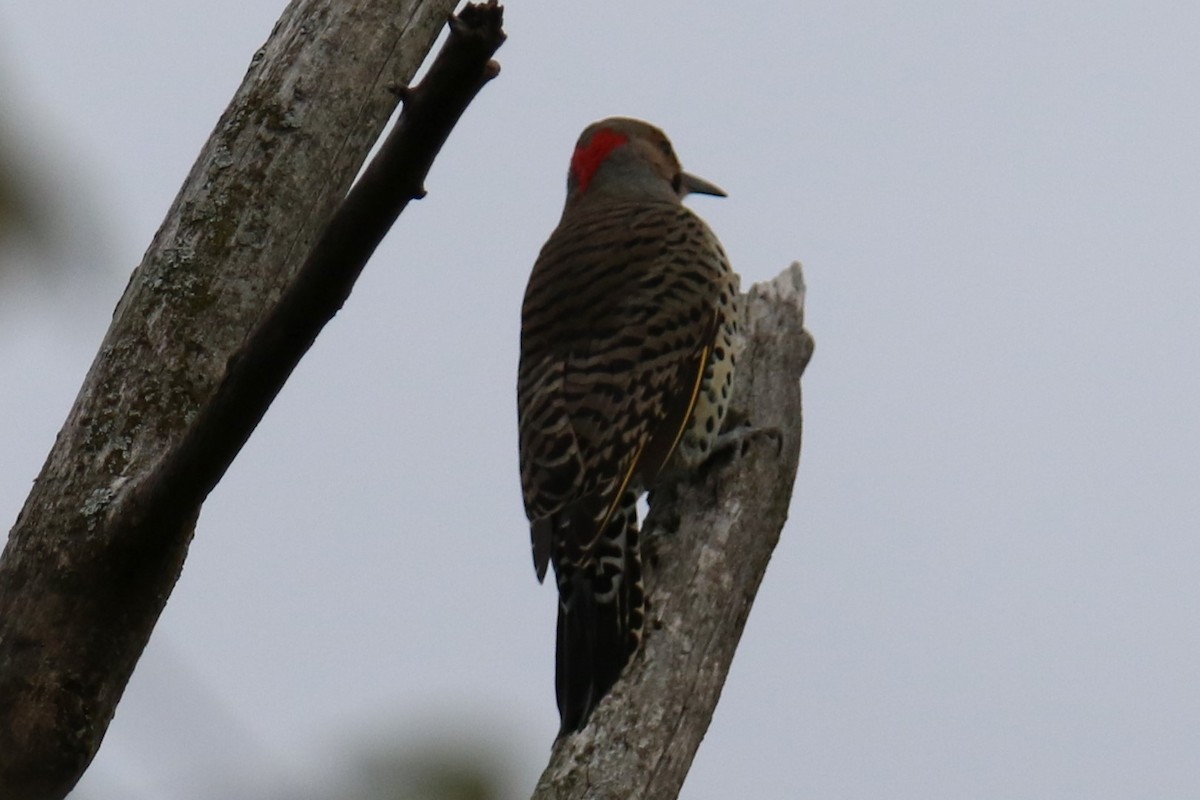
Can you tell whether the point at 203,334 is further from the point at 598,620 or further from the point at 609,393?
the point at 609,393

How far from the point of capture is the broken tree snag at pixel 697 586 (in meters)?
3.54

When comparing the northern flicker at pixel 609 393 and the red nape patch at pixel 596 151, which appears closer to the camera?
the northern flicker at pixel 609 393

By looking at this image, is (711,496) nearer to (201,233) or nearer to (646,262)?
(646,262)

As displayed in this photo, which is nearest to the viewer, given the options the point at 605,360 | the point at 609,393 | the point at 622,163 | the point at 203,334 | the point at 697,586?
the point at 203,334

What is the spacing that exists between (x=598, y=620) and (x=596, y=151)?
2.76 meters

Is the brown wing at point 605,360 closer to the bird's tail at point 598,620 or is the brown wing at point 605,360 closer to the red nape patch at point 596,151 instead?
the bird's tail at point 598,620

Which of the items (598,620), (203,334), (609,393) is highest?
(609,393)

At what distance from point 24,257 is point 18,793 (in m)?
1.06

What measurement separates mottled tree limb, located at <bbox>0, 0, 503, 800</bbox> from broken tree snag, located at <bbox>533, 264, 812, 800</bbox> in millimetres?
1157

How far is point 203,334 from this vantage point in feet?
10.8

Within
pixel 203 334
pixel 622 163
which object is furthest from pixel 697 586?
pixel 622 163

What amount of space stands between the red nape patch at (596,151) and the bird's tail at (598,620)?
2.19m

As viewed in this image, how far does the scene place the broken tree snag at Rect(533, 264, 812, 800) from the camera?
3539mm

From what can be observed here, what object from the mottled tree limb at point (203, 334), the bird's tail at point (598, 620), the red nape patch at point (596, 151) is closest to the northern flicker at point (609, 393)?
the bird's tail at point (598, 620)
